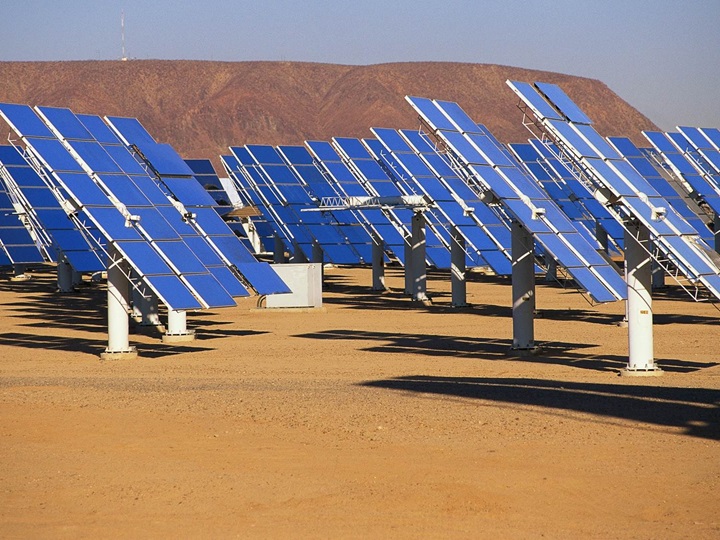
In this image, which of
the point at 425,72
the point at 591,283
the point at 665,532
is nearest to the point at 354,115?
the point at 425,72

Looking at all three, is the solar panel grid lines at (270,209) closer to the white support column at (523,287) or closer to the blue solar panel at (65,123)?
the blue solar panel at (65,123)

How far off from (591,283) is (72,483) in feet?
39.1

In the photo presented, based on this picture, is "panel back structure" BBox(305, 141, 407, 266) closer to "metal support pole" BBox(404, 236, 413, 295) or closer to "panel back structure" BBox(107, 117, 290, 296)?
"metal support pole" BBox(404, 236, 413, 295)

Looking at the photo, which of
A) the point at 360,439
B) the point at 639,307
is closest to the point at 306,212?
the point at 639,307

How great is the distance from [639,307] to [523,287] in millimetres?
3635

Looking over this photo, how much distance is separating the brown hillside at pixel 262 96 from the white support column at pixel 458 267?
13508cm

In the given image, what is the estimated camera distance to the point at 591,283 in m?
21.1

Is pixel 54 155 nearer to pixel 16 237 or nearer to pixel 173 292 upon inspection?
pixel 173 292

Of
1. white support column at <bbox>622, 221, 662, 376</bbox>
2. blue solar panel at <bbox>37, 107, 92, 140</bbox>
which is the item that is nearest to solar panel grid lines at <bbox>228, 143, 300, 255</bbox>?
blue solar panel at <bbox>37, 107, 92, 140</bbox>

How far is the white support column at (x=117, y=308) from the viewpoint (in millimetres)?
21344

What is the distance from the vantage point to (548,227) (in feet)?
70.7

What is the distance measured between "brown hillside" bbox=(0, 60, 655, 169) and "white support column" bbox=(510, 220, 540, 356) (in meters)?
146

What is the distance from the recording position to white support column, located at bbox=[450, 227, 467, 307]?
32875 millimetres

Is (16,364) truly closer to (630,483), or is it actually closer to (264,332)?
A: (264,332)
